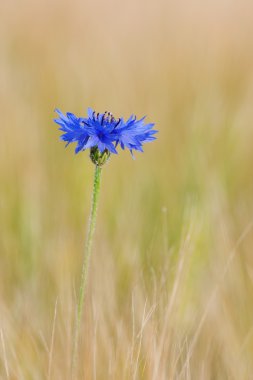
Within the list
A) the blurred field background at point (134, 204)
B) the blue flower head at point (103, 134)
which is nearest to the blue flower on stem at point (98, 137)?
the blue flower head at point (103, 134)

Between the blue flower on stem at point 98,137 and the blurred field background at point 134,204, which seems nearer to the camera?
the blue flower on stem at point 98,137

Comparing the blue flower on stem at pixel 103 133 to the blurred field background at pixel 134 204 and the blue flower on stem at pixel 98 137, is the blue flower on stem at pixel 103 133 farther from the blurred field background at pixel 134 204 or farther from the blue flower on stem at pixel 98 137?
the blurred field background at pixel 134 204

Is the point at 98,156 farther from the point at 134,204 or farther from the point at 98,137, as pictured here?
the point at 134,204

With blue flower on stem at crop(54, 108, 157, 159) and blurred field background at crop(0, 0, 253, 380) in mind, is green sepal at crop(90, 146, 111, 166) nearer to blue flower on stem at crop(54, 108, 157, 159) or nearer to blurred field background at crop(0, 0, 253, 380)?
blue flower on stem at crop(54, 108, 157, 159)

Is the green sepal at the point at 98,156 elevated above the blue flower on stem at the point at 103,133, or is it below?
below

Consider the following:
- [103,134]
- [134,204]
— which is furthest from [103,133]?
[134,204]

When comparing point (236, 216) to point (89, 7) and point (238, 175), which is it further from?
point (89, 7)
